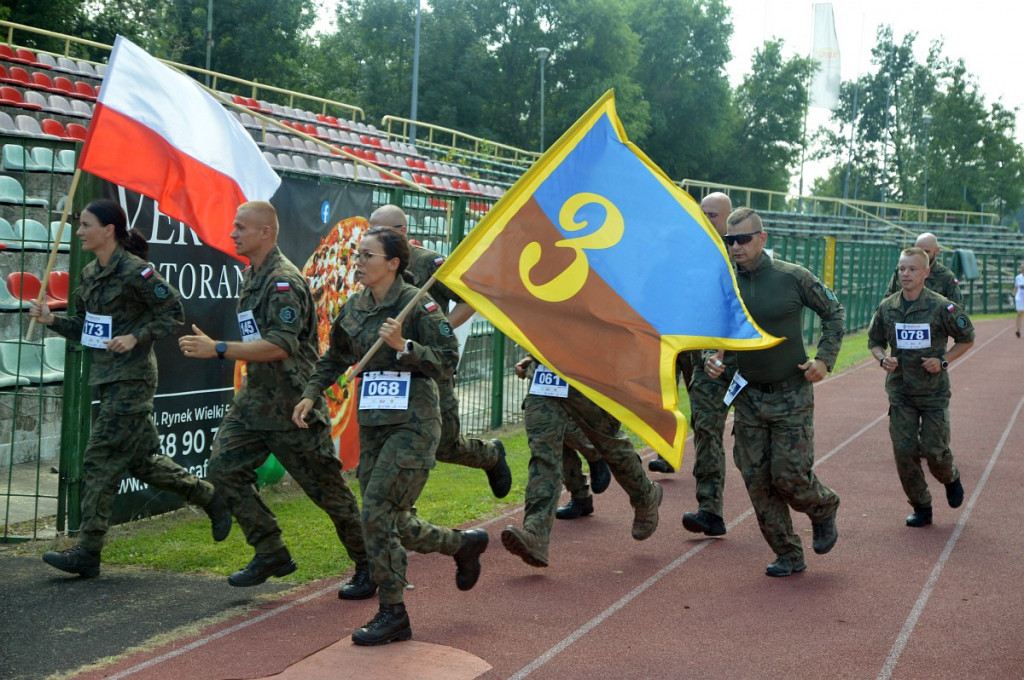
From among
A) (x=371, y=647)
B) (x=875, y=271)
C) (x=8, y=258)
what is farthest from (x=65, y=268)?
(x=875, y=271)

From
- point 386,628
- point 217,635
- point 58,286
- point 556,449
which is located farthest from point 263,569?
point 58,286

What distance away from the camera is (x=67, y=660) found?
535cm

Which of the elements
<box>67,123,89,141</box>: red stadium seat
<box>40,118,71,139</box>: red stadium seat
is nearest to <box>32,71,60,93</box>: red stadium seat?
<box>67,123,89,141</box>: red stadium seat

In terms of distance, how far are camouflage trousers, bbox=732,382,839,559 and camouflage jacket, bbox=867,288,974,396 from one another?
69.4 inches

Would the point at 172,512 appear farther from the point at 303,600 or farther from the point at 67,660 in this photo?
the point at 67,660

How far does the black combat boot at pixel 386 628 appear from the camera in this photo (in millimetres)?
5637

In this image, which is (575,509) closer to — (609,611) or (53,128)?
(609,611)

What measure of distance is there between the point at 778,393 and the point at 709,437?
1507mm

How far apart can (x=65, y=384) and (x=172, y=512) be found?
145 centimetres

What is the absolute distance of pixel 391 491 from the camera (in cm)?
575

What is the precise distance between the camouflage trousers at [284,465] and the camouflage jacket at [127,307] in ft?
2.47

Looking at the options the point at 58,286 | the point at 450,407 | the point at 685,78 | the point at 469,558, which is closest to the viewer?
the point at 469,558

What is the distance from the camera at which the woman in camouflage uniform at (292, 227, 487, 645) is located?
18.7 ft

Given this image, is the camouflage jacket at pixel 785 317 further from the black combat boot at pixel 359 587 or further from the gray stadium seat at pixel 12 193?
the gray stadium seat at pixel 12 193
